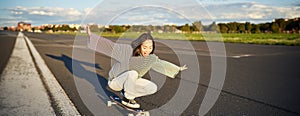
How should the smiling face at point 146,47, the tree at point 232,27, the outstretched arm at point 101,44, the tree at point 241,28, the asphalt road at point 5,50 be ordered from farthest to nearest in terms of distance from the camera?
1. the tree at point 241,28
2. the tree at point 232,27
3. the asphalt road at point 5,50
4. the outstretched arm at point 101,44
5. the smiling face at point 146,47

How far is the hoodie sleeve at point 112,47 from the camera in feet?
12.4

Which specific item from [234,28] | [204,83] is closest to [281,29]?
[234,28]

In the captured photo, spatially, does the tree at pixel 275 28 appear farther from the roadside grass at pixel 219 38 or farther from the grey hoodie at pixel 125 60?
the grey hoodie at pixel 125 60

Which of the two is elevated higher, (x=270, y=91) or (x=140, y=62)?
(x=140, y=62)

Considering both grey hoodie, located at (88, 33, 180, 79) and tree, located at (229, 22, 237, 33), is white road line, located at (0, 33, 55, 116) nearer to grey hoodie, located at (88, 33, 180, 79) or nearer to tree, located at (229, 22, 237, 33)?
grey hoodie, located at (88, 33, 180, 79)

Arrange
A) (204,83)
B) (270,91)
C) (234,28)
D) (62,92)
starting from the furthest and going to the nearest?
(234,28), (204,83), (270,91), (62,92)

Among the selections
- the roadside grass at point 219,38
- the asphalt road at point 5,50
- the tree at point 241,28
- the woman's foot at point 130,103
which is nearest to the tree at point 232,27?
the tree at point 241,28

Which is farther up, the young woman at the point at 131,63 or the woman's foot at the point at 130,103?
the young woman at the point at 131,63

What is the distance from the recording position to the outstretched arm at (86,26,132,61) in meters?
3.77

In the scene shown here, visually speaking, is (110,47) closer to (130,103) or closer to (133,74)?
(133,74)

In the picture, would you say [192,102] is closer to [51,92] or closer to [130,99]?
[130,99]

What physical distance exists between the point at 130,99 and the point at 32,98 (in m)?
2.07

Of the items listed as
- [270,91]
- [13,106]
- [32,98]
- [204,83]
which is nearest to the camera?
[13,106]

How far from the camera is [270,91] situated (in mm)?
5688
